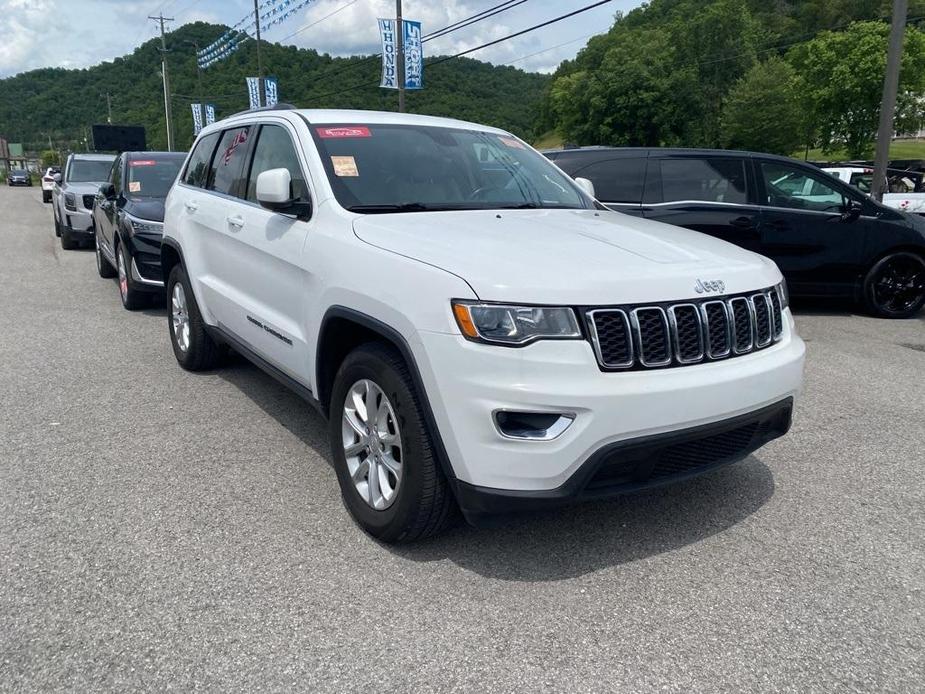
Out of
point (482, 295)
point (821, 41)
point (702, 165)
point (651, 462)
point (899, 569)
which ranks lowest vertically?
point (899, 569)

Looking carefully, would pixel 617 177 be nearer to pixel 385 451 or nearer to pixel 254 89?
pixel 385 451

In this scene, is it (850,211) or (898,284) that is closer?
(850,211)

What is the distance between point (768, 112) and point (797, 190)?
48.4 m

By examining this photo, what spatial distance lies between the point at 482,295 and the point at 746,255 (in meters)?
1.46

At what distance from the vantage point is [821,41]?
4991 cm

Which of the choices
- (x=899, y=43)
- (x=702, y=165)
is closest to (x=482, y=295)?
(x=702, y=165)

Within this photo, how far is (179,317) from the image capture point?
5.84m

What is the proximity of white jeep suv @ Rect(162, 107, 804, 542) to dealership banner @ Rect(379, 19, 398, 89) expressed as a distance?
22212mm

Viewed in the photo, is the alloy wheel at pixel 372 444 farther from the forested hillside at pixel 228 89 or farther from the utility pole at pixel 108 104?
the utility pole at pixel 108 104

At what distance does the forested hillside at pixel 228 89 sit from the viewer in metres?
36.1

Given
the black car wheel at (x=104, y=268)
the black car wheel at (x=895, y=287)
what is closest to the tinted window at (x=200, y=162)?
the black car wheel at (x=104, y=268)

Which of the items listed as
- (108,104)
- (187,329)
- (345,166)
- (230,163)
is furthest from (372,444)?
(108,104)

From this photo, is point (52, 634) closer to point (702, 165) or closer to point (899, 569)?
point (899, 569)

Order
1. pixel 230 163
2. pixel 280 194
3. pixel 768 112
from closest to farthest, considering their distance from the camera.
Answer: pixel 280 194, pixel 230 163, pixel 768 112
